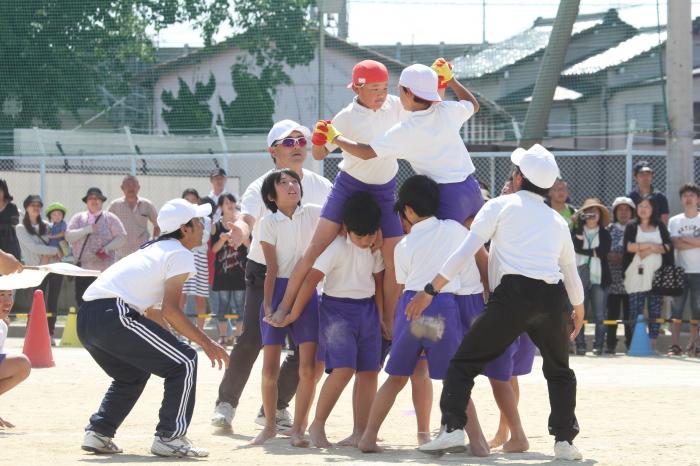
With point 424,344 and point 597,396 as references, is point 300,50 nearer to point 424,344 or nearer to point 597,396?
point 597,396

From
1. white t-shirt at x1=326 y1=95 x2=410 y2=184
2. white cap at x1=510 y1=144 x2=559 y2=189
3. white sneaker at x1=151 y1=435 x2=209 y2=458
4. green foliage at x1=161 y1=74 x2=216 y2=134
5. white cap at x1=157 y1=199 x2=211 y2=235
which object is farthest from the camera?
green foliage at x1=161 y1=74 x2=216 y2=134

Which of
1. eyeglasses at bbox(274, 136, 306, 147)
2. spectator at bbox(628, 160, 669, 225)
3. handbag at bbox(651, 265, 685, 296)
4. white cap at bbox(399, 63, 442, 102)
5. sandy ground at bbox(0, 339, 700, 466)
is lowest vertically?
sandy ground at bbox(0, 339, 700, 466)

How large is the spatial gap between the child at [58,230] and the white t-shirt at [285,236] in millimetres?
9306

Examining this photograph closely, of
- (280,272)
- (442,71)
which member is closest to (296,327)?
(280,272)

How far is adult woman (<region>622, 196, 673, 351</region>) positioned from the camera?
50.6 ft

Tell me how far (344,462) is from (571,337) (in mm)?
1565

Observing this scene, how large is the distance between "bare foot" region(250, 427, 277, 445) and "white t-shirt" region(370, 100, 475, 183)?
2002 millimetres

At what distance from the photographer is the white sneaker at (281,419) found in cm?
934

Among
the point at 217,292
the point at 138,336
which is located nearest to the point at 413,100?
the point at 138,336

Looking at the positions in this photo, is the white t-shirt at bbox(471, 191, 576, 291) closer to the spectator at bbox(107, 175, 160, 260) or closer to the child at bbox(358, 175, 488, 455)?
the child at bbox(358, 175, 488, 455)

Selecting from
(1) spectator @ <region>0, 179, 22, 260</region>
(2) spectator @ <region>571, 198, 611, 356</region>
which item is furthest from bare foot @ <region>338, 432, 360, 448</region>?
(1) spectator @ <region>0, 179, 22, 260</region>

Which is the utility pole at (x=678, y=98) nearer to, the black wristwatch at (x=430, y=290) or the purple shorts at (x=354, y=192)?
the purple shorts at (x=354, y=192)

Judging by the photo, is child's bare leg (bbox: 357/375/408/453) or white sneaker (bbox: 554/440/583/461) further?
child's bare leg (bbox: 357/375/408/453)

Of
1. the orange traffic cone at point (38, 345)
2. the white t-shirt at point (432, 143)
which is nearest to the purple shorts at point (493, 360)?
the white t-shirt at point (432, 143)
